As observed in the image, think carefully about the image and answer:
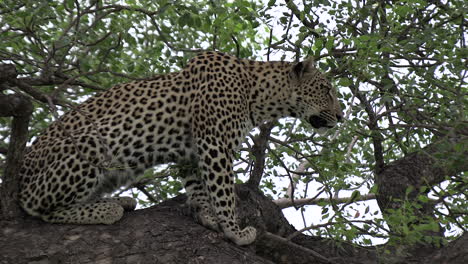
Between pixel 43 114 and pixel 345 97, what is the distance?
453 cm

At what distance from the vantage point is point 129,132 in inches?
258

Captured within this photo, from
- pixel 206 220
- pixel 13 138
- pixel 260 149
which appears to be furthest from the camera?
pixel 260 149

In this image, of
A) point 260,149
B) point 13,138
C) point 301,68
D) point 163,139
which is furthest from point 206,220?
point 301,68

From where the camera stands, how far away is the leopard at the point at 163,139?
621 cm

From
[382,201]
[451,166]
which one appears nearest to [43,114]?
[382,201]

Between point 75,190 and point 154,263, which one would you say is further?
point 75,190

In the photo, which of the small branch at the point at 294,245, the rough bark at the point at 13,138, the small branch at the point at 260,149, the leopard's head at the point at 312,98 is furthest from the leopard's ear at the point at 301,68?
the rough bark at the point at 13,138

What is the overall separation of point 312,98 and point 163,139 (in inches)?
79.5

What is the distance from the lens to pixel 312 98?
24.6ft

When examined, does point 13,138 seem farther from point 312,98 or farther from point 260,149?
point 312,98

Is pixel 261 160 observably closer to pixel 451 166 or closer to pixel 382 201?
pixel 382 201

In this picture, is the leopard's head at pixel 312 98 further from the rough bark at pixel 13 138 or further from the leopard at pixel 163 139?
the rough bark at pixel 13 138

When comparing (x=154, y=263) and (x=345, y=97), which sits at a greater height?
(x=345, y=97)

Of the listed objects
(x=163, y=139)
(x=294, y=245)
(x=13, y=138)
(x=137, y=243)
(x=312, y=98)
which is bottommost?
(x=137, y=243)
